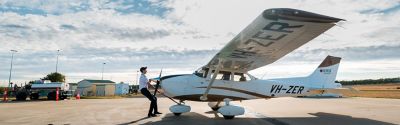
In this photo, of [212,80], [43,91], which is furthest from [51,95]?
[212,80]

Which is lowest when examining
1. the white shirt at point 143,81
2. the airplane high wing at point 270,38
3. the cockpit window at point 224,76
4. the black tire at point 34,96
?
the black tire at point 34,96

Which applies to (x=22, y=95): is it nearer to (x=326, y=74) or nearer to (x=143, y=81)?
(x=143, y=81)

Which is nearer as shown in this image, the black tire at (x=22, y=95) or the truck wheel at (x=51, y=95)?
the truck wheel at (x=51, y=95)

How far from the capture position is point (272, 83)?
11.7 metres

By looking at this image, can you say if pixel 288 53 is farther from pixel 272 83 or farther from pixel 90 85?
pixel 90 85

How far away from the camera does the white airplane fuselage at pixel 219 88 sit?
1067 centimetres

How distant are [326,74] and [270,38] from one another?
614 centimetres

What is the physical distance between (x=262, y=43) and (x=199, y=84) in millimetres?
3011

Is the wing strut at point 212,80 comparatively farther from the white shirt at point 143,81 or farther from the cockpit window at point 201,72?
the white shirt at point 143,81

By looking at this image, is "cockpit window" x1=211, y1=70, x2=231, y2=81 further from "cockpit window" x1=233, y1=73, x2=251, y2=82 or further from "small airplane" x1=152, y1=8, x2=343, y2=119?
"cockpit window" x1=233, y1=73, x2=251, y2=82

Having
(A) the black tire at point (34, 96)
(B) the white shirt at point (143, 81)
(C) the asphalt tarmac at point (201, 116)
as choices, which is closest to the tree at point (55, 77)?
(A) the black tire at point (34, 96)

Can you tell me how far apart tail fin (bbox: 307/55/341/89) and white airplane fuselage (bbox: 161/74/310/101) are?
1.70 meters

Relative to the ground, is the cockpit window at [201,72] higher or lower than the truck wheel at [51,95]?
higher

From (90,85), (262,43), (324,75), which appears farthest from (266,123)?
(90,85)
